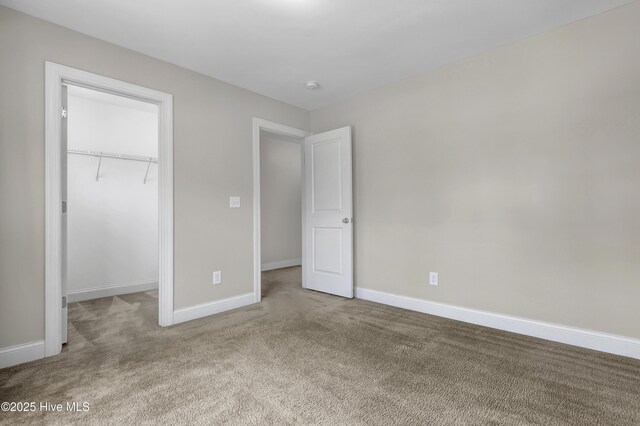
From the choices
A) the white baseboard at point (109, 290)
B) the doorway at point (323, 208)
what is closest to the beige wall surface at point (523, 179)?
the doorway at point (323, 208)

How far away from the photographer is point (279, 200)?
5.97 m

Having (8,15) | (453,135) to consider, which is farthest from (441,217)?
(8,15)

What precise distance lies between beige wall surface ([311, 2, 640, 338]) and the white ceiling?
0.26 metres

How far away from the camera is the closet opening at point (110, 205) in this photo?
3570 millimetres

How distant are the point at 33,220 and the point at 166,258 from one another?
967 millimetres

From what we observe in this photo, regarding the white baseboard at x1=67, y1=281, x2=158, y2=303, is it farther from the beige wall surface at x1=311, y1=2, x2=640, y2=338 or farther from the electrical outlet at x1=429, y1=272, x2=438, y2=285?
the electrical outlet at x1=429, y1=272, x2=438, y2=285

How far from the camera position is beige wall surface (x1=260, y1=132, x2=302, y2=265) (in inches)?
225

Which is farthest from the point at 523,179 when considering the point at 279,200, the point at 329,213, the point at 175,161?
the point at 279,200

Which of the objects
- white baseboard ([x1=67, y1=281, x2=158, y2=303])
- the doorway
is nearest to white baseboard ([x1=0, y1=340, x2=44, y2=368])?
white baseboard ([x1=67, y1=281, x2=158, y2=303])

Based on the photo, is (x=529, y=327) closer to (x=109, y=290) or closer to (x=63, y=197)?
(x=63, y=197)

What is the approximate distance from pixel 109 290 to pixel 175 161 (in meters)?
2.16

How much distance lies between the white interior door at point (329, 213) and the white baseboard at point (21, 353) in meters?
2.70

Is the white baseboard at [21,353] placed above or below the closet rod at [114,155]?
below

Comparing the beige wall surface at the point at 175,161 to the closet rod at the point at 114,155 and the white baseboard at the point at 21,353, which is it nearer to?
the white baseboard at the point at 21,353
